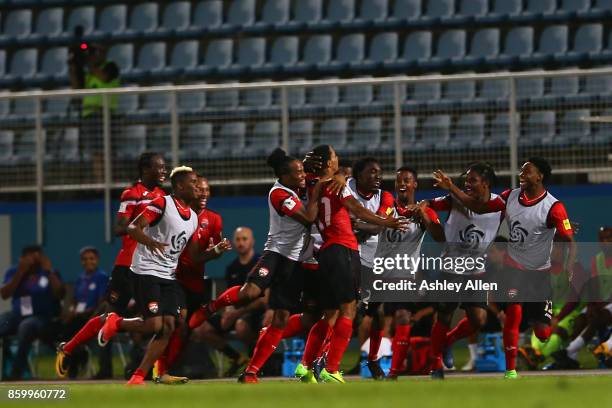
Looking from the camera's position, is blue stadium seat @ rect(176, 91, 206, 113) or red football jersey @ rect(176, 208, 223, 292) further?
blue stadium seat @ rect(176, 91, 206, 113)

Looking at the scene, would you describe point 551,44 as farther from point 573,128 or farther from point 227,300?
point 227,300

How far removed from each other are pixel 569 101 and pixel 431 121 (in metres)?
1.55

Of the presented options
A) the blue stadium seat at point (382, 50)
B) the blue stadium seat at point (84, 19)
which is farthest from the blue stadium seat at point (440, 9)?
the blue stadium seat at point (84, 19)

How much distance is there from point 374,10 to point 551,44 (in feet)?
8.60

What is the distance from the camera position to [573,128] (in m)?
16.6

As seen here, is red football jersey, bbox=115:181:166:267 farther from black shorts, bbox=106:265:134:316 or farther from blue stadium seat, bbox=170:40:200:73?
blue stadium seat, bbox=170:40:200:73

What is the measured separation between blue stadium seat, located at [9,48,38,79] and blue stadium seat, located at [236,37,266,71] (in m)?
3.25

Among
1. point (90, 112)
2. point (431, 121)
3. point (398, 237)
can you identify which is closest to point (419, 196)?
point (431, 121)

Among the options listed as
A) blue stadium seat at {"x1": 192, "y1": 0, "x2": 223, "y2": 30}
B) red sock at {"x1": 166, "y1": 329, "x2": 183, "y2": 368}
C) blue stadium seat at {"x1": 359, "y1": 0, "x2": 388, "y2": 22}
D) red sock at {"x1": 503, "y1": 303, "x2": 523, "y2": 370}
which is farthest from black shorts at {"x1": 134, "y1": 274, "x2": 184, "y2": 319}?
blue stadium seat at {"x1": 192, "y1": 0, "x2": 223, "y2": 30}

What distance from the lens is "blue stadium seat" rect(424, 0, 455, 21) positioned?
802 inches

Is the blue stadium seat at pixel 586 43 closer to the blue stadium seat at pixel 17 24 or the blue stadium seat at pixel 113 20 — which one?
the blue stadium seat at pixel 113 20

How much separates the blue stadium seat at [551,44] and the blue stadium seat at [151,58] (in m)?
5.33

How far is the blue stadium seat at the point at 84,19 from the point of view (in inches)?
882

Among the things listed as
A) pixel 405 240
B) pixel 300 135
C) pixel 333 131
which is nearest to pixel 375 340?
pixel 405 240
